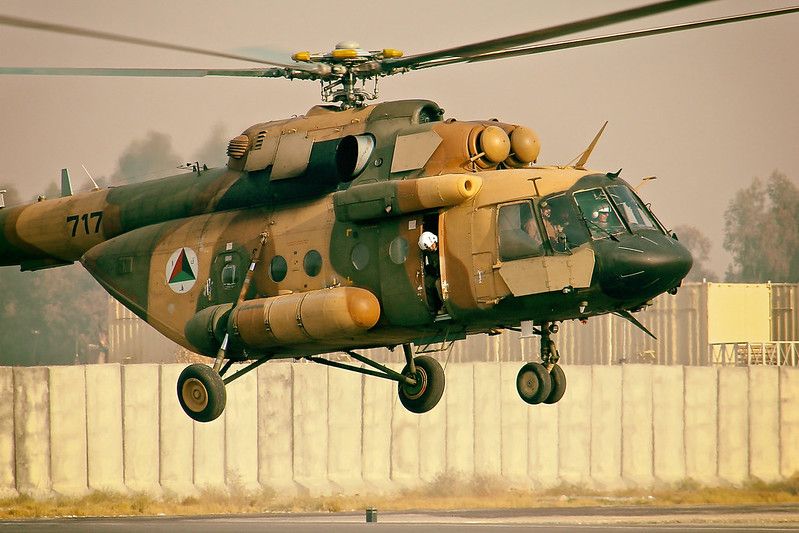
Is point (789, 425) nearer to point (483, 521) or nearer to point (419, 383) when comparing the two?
point (483, 521)

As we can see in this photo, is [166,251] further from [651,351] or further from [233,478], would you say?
[651,351]

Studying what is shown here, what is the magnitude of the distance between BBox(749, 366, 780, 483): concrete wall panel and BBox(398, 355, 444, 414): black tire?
63.4 ft

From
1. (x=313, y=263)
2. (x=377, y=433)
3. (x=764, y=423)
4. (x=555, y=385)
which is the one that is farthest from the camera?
(x=764, y=423)

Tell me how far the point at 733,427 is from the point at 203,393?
2203 cm

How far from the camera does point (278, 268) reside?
19.5 meters

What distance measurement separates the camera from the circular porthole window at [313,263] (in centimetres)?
1902

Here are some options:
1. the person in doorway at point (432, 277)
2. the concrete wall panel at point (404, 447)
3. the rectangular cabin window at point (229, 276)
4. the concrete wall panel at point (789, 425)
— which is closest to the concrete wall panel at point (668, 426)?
the concrete wall panel at point (789, 425)

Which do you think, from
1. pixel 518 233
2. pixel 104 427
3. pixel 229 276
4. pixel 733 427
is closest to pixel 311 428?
pixel 104 427

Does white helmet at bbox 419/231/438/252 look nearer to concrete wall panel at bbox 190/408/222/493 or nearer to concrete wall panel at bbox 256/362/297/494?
concrete wall panel at bbox 256/362/297/494

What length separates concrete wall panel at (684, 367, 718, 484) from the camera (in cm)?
3716

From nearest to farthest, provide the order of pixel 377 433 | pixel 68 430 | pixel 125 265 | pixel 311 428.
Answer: pixel 125 265
pixel 68 430
pixel 311 428
pixel 377 433

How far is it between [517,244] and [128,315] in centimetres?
4187

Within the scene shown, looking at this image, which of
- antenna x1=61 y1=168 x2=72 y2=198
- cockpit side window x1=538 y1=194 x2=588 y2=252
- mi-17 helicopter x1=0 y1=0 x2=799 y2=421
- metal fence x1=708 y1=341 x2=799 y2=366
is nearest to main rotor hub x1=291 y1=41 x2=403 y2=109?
mi-17 helicopter x1=0 y1=0 x2=799 y2=421

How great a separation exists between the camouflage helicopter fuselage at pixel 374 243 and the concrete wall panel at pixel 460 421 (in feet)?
51.2
